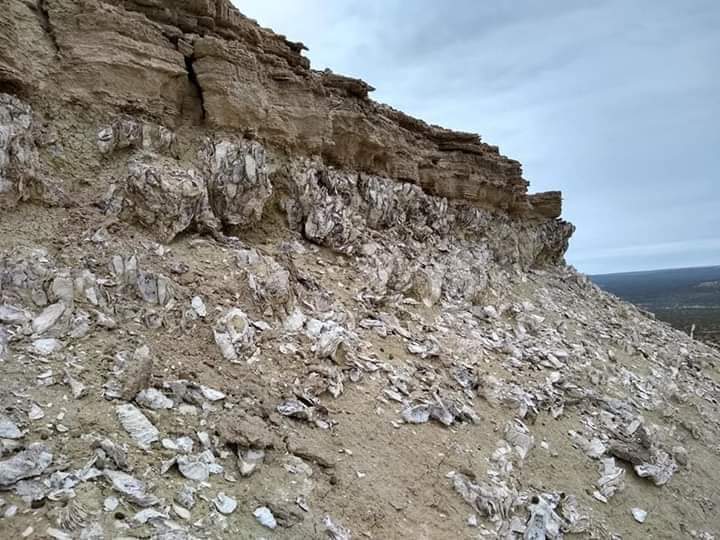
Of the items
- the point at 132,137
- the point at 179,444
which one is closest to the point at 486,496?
the point at 179,444

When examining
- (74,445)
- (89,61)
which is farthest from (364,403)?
(89,61)

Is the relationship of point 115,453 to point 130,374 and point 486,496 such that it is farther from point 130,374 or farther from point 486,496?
point 486,496

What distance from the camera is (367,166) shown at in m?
11.7

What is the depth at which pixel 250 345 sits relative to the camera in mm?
6051

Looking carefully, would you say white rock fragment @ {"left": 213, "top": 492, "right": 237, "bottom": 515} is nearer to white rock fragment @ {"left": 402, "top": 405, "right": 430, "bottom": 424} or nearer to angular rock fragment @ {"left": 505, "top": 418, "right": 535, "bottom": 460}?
white rock fragment @ {"left": 402, "top": 405, "right": 430, "bottom": 424}

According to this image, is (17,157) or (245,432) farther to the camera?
(17,157)

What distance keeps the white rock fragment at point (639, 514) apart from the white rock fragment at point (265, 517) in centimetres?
582

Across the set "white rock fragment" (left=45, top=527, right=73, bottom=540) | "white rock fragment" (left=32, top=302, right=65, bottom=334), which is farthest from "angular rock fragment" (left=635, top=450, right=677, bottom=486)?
"white rock fragment" (left=32, top=302, right=65, bottom=334)

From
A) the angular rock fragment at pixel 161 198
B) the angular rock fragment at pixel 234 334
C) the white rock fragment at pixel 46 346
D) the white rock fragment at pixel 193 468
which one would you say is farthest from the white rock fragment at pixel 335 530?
the angular rock fragment at pixel 161 198

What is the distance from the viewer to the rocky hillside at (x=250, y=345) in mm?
4102

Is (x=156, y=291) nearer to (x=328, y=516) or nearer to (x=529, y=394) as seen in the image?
(x=328, y=516)

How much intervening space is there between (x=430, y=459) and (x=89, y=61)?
783 centimetres

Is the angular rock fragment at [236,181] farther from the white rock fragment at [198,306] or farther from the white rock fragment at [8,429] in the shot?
the white rock fragment at [8,429]

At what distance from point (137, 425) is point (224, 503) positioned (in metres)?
1.14
